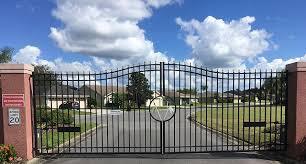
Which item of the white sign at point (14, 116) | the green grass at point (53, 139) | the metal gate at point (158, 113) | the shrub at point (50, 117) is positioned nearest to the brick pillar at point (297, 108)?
the metal gate at point (158, 113)

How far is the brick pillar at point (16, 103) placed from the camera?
464 inches

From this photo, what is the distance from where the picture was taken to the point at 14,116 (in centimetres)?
1191

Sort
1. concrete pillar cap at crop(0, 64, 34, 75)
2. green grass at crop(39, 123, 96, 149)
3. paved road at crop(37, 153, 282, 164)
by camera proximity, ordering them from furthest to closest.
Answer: green grass at crop(39, 123, 96, 149) → paved road at crop(37, 153, 282, 164) → concrete pillar cap at crop(0, 64, 34, 75)

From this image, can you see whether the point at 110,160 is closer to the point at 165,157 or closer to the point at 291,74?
the point at 165,157

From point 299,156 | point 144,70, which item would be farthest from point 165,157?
point 299,156

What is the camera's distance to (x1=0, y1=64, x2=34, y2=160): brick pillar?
11781mm

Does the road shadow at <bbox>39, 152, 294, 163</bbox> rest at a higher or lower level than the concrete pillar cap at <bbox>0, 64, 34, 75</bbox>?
lower

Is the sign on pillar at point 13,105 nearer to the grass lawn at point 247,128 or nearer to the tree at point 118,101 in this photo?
the tree at point 118,101

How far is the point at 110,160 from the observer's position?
40.1 feet

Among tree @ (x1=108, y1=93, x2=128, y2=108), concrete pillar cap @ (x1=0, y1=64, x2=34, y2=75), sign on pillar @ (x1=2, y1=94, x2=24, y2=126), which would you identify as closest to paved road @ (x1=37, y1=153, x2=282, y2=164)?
sign on pillar @ (x1=2, y1=94, x2=24, y2=126)

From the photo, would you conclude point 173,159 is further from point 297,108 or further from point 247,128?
point 247,128

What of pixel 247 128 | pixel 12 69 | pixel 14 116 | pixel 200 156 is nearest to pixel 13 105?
pixel 14 116

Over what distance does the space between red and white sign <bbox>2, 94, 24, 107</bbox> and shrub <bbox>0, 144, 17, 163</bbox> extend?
1.21 metres

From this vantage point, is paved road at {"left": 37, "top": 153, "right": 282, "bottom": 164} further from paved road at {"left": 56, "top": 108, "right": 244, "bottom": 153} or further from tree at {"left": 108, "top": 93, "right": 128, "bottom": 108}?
tree at {"left": 108, "top": 93, "right": 128, "bottom": 108}
